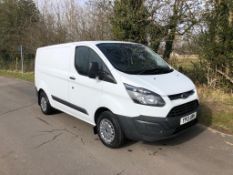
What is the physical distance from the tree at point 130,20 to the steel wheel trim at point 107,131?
7.01 m

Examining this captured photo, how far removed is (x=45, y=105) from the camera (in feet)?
25.5

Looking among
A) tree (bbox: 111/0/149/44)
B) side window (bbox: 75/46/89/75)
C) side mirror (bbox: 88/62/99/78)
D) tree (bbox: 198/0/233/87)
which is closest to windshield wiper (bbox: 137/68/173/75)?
side mirror (bbox: 88/62/99/78)

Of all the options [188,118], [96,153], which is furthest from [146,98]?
[96,153]

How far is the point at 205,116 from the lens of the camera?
705 cm

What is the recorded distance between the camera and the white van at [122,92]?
4.81 m

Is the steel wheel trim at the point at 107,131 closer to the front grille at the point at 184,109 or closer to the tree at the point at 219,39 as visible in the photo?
the front grille at the point at 184,109

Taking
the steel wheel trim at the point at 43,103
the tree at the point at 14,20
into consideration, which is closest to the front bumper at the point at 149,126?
the steel wheel trim at the point at 43,103

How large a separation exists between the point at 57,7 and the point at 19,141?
1656 centimetres

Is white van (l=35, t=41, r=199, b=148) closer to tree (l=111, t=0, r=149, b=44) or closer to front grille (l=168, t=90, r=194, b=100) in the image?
front grille (l=168, t=90, r=194, b=100)

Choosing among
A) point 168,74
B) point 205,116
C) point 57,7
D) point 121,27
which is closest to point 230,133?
point 205,116

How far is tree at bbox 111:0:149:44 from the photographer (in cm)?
1153

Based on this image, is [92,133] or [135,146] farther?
[92,133]

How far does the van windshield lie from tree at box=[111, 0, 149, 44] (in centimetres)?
535

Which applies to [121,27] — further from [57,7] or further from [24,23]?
[24,23]
